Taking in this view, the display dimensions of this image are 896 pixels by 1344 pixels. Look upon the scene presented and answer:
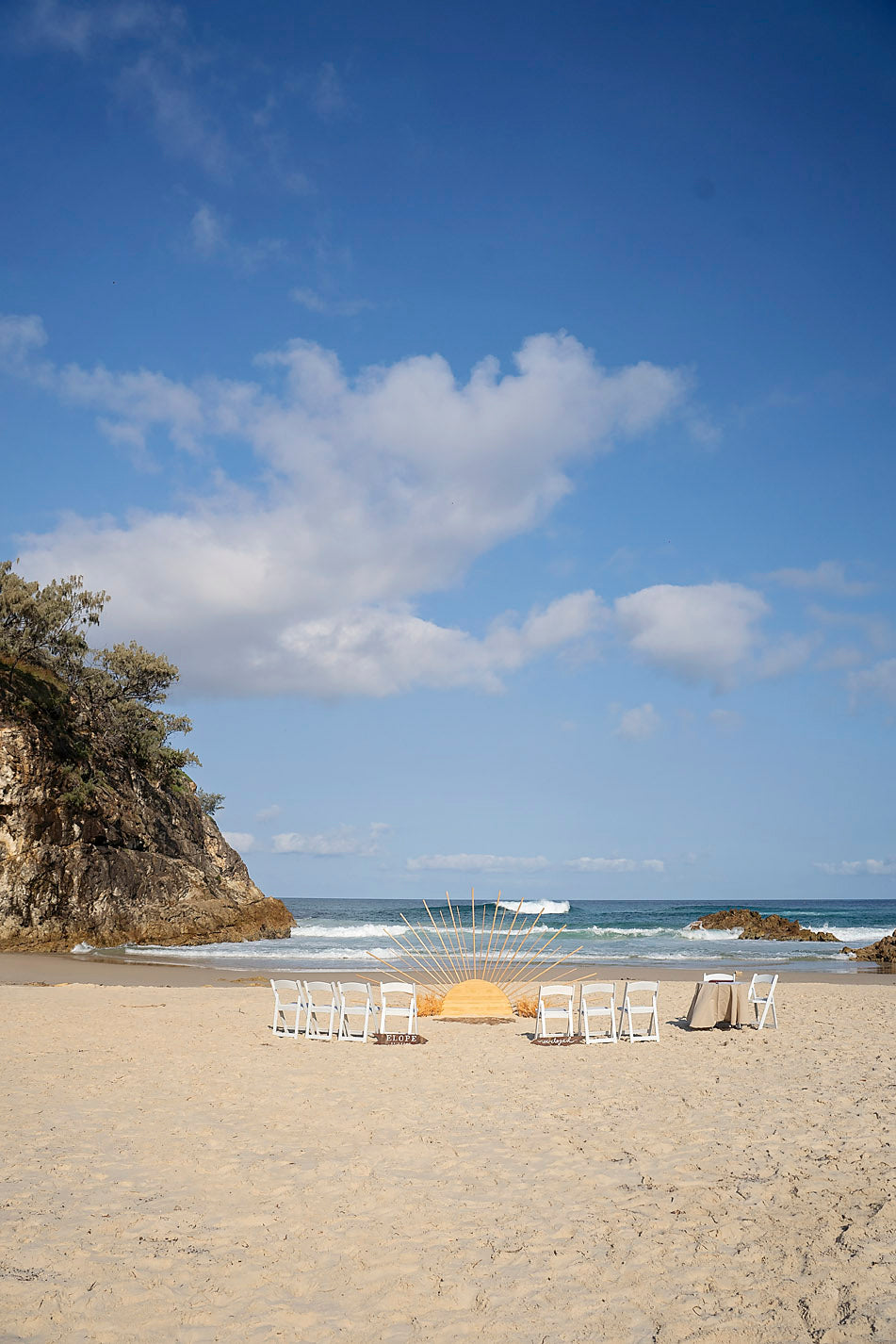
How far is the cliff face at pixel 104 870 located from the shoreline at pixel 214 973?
164 cm

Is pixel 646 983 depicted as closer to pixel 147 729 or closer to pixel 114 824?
pixel 114 824

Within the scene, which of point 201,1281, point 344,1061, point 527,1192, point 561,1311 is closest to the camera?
point 561,1311

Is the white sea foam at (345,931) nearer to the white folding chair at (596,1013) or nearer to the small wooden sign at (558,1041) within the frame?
the white folding chair at (596,1013)

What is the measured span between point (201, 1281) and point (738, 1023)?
10.3 m

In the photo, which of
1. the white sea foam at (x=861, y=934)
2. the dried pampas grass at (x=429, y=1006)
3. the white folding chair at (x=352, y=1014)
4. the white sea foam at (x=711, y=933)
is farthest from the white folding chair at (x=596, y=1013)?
the white sea foam at (x=711, y=933)

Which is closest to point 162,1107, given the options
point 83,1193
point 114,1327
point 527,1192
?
point 83,1193

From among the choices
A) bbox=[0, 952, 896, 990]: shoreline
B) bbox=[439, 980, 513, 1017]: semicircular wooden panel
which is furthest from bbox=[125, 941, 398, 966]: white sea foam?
bbox=[439, 980, 513, 1017]: semicircular wooden panel

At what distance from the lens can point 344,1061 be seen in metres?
10.5

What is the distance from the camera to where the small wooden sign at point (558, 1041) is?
1164cm

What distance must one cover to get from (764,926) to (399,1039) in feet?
125

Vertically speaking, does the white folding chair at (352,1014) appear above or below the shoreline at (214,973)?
above

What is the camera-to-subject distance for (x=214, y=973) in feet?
71.8

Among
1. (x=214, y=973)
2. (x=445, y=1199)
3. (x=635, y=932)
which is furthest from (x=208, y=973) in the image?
(x=635, y=932)

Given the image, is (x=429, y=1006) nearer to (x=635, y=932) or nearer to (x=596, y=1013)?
(x=596, y=1013)
